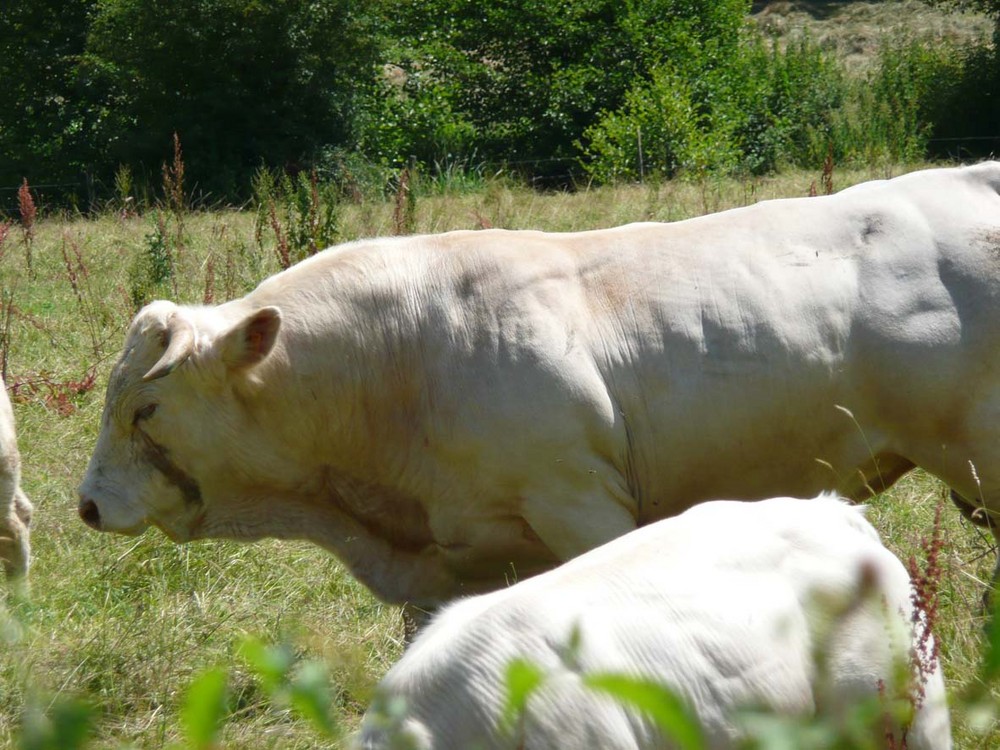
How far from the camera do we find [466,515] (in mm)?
4703

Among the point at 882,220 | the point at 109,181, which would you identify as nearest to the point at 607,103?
the point at 109,181

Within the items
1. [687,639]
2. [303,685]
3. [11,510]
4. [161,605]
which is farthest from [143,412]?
[303,685]

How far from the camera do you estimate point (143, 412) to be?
16.1 feet

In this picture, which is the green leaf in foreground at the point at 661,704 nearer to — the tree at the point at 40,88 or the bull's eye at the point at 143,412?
the bull's eye at the point at 143,412

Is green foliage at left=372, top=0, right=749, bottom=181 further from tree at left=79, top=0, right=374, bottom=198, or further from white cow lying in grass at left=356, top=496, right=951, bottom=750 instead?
white cow lying in grass at left=356, top=496, right=951, bottom=750

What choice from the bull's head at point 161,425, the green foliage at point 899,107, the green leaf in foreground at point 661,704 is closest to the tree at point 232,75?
the green foliage at point 899,107

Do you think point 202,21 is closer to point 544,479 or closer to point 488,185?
point 488,185

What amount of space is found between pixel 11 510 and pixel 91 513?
149cm

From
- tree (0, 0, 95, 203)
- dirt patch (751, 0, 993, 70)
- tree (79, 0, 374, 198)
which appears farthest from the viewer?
dirt patch (751, 0, 993, 70)

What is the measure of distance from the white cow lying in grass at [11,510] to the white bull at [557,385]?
135cm

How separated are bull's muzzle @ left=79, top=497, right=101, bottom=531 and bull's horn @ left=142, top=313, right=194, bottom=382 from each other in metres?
0.53

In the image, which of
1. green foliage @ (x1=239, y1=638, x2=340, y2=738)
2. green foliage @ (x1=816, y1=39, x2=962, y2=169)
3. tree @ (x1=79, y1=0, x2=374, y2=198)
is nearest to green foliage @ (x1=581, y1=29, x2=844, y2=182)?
green foliage @ (x1=816, y1=39, x2=962, y2=169)

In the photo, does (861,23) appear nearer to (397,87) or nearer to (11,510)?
(397,87)

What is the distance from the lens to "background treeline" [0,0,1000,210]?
73.5 ft
